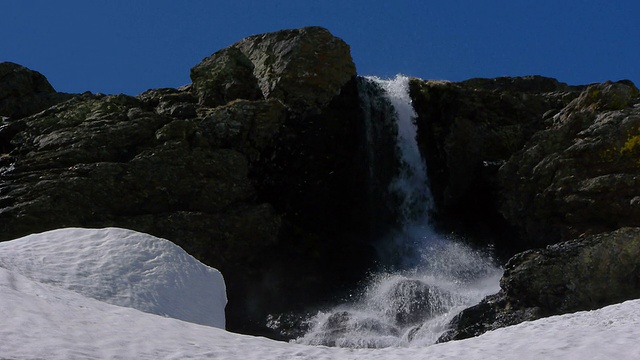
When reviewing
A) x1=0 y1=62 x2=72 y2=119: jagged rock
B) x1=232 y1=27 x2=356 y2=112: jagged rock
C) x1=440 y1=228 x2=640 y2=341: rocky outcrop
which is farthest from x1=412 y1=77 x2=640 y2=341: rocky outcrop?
x1=0 y1=62 x2=72 y2=119: jagged rock

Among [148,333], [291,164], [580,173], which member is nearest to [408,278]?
[580,173]

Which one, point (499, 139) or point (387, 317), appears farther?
point (499, 139)

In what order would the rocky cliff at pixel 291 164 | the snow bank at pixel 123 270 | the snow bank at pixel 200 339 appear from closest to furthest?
the snow bank at pixel 200 339 → the snow bank at pixel 123 270 → the rocky cliff at pixel 291 164

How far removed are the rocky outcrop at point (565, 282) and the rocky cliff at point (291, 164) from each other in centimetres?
666

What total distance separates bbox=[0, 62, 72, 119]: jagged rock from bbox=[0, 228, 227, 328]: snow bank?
24.8 meters

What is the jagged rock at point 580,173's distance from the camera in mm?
33375

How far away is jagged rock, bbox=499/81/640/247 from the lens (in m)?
33.4

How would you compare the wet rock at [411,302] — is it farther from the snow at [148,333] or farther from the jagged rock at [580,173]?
the snow at [148,333]

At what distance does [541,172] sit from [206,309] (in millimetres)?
22311

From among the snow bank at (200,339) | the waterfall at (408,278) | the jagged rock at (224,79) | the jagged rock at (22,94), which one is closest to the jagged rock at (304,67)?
the jagged rock at (224,79)

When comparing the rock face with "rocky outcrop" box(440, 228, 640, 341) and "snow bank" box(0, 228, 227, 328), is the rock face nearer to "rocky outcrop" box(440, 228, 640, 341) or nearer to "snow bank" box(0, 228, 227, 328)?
"rocky outcrop" box(440, 228, 640, 341)

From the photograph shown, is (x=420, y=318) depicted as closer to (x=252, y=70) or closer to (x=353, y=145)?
(x=353, y=145)

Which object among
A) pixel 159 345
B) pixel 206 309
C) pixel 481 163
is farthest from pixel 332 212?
pixel 159 345

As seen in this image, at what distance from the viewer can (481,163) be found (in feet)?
135
